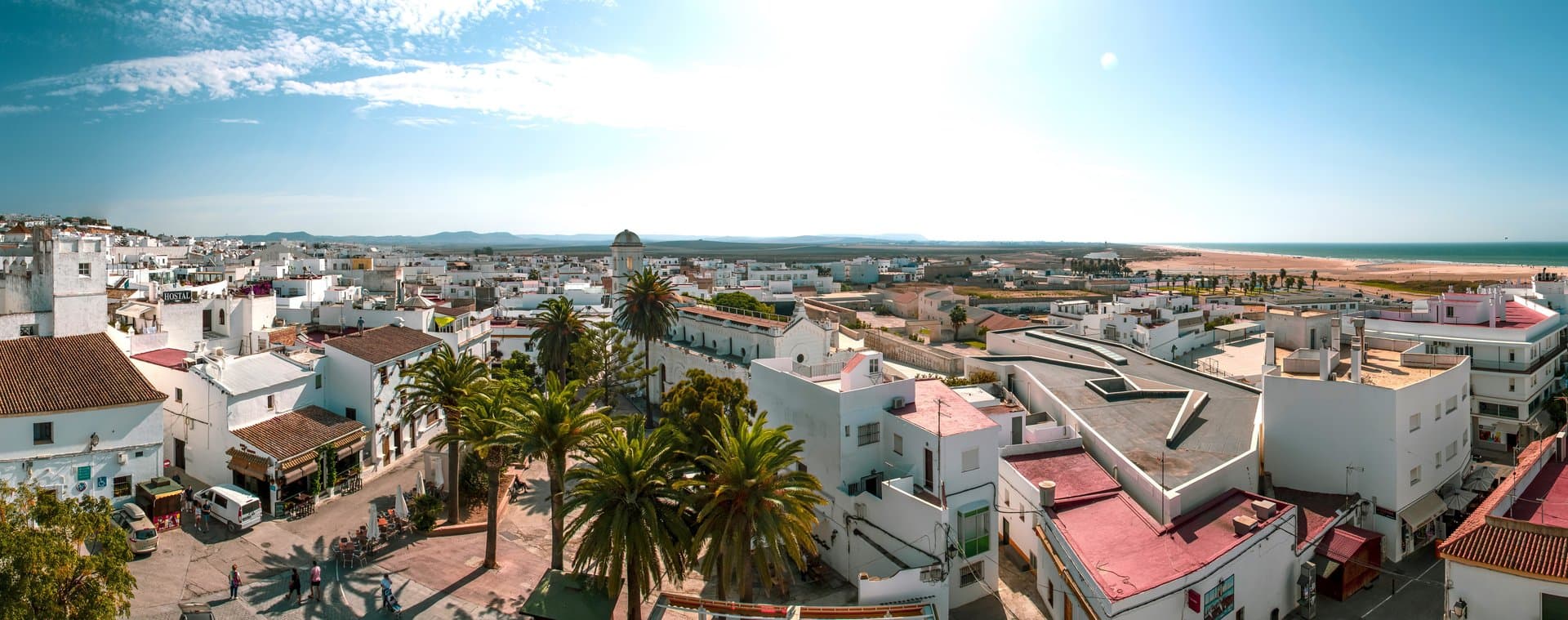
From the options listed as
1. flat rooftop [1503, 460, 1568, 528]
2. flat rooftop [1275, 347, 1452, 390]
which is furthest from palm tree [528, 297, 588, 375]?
flat rooftop [1503, 460, 1568, 528]

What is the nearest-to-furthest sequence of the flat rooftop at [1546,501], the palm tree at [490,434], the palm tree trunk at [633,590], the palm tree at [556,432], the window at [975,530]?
1. the palm tree trunk at [633,590]
2. the flat rooftop at [1546,501]
3. the palm tree at [556,432]
4. the window at [975,530]
5. the palm tree at [490,434]

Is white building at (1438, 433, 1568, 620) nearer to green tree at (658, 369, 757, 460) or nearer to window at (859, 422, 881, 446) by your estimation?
window at (859, 422, 881, 446)

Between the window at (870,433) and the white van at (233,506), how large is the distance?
21.2 m

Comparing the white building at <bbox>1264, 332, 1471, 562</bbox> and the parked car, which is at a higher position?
the white building at <bbox>1264, 332, 1471, 562</bbox>

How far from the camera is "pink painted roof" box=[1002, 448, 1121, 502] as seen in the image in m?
26.1

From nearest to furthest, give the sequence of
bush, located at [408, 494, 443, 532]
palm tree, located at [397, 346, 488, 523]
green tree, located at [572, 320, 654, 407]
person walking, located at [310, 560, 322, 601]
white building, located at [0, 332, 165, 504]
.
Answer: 1. person walking, located at [310, 560, 322, 601]
2. white building, located at [0, 332, 165, 504]
3. bush, located at [408, 494, 443, 532]
4. palm tree, located at [397, 346, 488, 523]
5. green tree, located at [572, 320, 654, 407]

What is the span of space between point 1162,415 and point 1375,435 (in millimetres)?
7525

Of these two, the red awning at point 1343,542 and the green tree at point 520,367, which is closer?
the red awning at point 1343,542

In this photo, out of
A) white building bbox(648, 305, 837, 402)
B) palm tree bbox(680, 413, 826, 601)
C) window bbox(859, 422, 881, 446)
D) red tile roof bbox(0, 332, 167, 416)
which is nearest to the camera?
palm tree bbox(680, 413, 826, 601)

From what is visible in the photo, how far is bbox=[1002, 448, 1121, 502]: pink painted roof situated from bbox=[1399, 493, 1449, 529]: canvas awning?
10438mm

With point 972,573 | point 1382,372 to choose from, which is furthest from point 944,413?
point 1382,372

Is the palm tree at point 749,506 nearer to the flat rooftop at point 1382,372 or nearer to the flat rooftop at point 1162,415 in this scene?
the flat rooftop at point 1162,415

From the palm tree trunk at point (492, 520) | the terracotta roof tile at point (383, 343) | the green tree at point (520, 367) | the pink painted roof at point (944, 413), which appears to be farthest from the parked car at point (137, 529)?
the pink painted roof at point (944, 413)

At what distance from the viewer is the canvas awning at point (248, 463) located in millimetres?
27875
